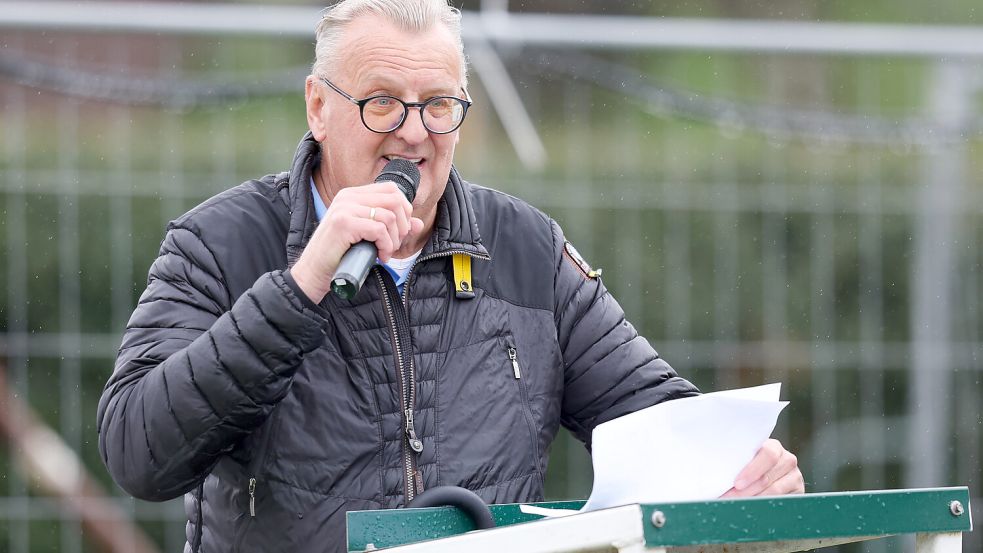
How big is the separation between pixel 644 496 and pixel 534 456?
2.31 ft

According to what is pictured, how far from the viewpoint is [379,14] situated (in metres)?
2.46

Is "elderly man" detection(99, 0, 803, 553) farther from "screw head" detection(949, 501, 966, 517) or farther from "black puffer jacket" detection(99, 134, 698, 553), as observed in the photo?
"screw head" detection(949, 501, 966, 517)

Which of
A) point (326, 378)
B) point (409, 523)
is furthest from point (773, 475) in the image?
point (326, 378)

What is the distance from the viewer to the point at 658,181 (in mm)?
4652

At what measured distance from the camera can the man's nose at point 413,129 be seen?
A: 2316 mm

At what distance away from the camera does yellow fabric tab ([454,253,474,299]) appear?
2.49 meters

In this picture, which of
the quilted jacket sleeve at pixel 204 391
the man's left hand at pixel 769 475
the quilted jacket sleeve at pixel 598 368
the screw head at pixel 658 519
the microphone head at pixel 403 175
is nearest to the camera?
the screw head at pixel 658 519

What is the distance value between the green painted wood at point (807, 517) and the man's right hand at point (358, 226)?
0.65 m

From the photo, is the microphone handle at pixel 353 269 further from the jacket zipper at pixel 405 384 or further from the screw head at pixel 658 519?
the screw head at pixel 658 519

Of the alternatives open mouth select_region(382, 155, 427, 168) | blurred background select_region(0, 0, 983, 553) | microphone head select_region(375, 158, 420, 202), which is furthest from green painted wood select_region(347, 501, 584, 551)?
blurred background select_region(0, 0, 983, 553)

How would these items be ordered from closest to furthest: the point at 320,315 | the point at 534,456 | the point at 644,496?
the point at 644,496 < the point at 320,315 < the point at 534,456

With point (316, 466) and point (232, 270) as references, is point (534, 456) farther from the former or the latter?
point (232, 270)

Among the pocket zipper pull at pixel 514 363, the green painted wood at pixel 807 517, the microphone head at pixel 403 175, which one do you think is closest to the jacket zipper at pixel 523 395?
the pocket zipper pull at pixel 514 363

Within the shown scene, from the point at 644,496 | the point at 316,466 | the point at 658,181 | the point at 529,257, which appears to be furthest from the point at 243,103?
the point at 644,496
